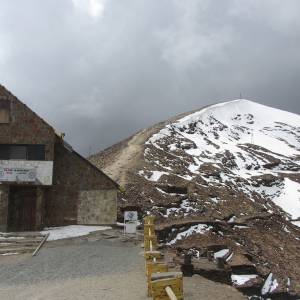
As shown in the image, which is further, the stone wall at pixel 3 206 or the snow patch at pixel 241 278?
the stone wall at pixel 3 206

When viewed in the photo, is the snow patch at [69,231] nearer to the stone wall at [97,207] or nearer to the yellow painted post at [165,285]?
the stone wall at [97,207]

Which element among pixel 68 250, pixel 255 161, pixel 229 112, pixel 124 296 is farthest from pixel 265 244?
pixel 229 112

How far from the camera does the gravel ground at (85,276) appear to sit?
13039 millimetres

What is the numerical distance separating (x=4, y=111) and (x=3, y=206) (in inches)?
232

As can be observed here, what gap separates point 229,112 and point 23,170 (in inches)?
2182

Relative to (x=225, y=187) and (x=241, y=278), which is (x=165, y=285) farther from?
(x=225, y=187)

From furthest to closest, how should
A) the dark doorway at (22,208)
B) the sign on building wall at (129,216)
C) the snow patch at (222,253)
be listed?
the dark doorway at (22,208)
the sign on building wall at (129,216)
the snow patch at (222,253)

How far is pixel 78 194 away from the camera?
3084 cm

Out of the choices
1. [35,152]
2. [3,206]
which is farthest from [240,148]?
[3,206]

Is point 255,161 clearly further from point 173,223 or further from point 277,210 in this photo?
point 173,223

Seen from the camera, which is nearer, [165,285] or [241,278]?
[165,285]

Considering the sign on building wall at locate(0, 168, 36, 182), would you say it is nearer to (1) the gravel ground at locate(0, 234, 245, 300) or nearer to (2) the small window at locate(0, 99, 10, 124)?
(2) the small window at locate(0, 99, 10, 124)

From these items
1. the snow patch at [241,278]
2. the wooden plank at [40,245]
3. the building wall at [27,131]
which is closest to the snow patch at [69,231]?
the wooden plank at [40,245]

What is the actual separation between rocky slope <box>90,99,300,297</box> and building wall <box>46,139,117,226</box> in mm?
3931
